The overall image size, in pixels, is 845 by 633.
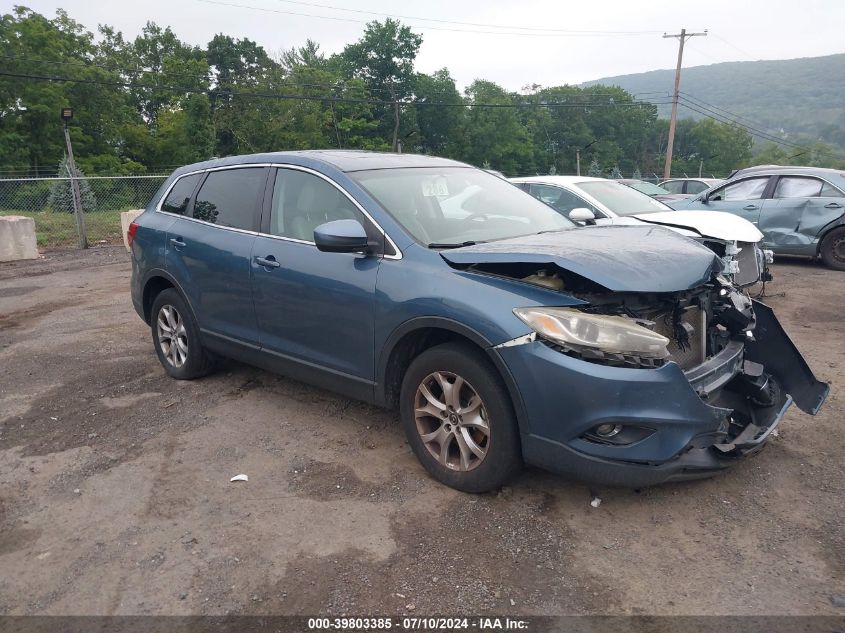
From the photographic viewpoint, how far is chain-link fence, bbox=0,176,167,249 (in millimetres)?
15227

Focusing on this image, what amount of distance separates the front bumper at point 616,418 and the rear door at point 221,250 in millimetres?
2222

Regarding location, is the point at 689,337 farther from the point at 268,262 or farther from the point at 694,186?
the point at 694,186

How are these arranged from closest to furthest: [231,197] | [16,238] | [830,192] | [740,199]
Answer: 1. [231,197]
2. [830,192]
3. [740,199]
4. [16,238]

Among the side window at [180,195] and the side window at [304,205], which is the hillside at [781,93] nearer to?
the side window at [180,195]

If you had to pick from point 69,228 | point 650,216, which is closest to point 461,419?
Result: point 650,216

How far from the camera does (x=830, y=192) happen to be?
979 centimetres

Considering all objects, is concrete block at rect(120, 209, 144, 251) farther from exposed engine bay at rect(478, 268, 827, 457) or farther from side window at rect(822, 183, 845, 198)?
exposed engine bay at rect(478, 268, 827, 457)

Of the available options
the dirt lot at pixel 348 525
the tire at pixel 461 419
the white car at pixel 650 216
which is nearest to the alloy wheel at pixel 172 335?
the dirt lot at pixel 348 525

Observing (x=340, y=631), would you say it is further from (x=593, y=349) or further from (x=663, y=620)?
(x=593, y=349)

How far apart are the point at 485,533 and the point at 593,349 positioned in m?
1.01

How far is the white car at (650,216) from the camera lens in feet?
20.4

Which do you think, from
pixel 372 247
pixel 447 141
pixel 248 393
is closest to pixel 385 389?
pixel 372 247

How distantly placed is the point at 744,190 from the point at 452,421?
9.25 m

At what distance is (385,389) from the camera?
368 centimetres
